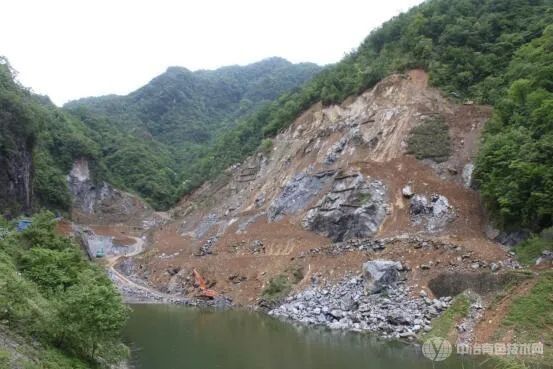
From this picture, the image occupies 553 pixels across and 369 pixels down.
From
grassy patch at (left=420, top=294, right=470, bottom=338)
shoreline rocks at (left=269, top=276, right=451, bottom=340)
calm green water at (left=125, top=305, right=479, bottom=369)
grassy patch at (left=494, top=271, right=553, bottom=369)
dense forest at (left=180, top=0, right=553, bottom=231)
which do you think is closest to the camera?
calm green water at (left=125, top=305, right=479, bottom=369)

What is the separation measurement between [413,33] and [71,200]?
53911 mm

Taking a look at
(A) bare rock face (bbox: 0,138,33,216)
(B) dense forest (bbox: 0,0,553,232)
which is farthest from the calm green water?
(A) bare rock face (bbox: 0,138,33,216)

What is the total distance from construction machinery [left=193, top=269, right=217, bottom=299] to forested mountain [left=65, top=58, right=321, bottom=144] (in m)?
84.6

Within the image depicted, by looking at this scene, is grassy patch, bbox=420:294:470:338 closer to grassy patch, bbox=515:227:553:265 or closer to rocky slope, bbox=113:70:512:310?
rocky slope, bbox=113:70:512:310

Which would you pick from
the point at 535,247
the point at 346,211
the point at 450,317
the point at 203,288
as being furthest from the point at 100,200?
the point at 535,247

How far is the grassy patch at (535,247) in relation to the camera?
93.0 feet

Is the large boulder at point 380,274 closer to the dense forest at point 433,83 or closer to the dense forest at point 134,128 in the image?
the dense forest at point 433,83

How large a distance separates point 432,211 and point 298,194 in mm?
14552

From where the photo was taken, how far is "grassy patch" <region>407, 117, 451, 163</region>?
42.7 m

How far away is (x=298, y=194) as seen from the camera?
48.2 metres

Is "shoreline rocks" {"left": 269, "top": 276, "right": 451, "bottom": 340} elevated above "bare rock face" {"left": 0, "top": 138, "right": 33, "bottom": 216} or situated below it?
below

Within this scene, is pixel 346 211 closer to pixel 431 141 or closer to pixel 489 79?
pixel 431 141

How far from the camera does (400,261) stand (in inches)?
1281

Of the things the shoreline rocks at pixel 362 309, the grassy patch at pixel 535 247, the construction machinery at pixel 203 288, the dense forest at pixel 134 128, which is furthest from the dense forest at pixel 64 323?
the dense forest at pixel 134 128
